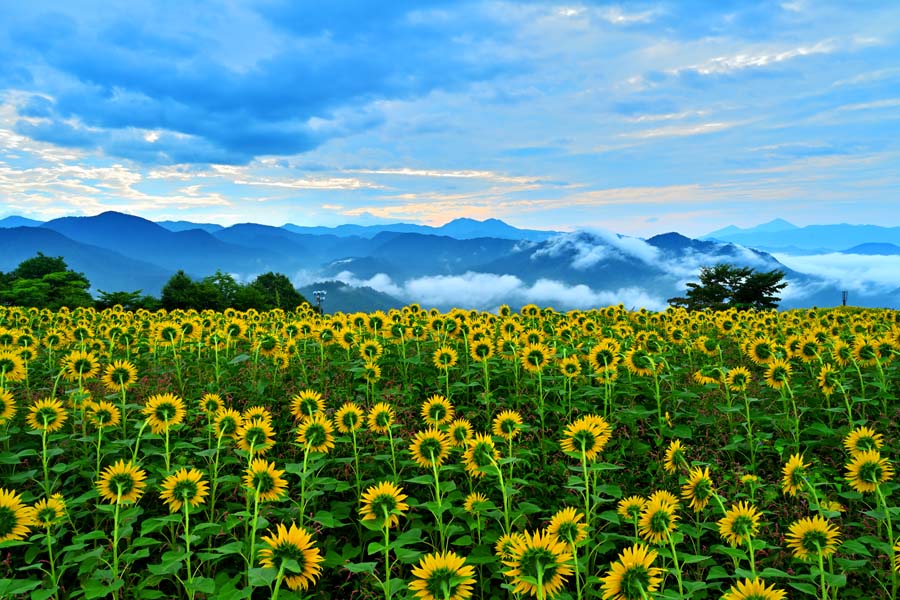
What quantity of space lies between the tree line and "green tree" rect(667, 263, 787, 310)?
127 ft

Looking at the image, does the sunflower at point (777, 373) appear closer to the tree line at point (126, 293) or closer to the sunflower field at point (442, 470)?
the sunflower field at point (442, 470)

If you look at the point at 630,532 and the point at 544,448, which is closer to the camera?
the point at 630,532

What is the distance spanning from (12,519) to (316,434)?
6.00 feet

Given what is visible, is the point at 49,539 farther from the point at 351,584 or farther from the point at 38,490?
the point at 351,584

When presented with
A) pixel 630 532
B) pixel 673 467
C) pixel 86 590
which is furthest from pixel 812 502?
pixel 86 590

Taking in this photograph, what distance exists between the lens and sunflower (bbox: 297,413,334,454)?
3.96 meters

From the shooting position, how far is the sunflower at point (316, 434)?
13.0 ft

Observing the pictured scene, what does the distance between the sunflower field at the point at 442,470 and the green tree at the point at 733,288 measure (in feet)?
153

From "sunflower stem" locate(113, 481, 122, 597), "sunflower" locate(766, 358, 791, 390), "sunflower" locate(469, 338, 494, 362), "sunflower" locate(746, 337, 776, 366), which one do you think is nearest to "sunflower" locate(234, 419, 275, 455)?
"sunflower stem" locate(113, 481, 122, 597)

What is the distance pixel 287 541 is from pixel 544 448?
301 centimetres

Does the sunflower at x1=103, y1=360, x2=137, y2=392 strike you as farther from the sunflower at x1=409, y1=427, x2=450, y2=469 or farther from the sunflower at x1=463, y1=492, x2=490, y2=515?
the sunflower at x1=463, y1=492, x2=490, y2=515

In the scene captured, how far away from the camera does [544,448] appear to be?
16.9 ft

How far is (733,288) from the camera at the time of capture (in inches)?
2087

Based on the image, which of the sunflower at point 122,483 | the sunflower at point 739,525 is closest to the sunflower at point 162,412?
the sunflower at point 122,483
